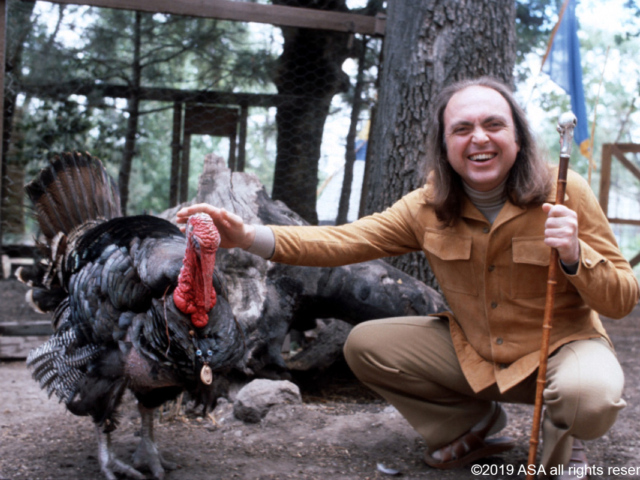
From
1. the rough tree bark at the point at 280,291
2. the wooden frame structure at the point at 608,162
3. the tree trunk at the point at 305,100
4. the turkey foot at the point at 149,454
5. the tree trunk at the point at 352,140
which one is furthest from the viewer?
the wooden frame structure at the point at 608,162

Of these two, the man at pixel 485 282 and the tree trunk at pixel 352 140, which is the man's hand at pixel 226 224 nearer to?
the man at pixel 485 282

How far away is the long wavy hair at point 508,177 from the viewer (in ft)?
7.02

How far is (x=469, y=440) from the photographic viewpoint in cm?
245

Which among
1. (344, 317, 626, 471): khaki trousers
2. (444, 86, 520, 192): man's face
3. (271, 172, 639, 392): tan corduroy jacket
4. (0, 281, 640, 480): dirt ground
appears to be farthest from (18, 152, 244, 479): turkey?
(444, 86, 520, 192): man's face

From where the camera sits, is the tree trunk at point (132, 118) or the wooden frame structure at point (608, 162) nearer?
the tree trunk at point (132, 118)

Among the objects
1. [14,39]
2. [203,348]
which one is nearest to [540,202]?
[203,348]

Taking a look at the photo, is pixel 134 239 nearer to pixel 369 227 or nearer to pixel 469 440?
pixel 369 227

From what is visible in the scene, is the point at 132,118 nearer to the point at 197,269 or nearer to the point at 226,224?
the point at 226,224

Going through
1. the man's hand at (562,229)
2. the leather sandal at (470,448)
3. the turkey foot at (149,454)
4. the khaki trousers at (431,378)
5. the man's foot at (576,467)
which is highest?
the man's hand at (562,229)

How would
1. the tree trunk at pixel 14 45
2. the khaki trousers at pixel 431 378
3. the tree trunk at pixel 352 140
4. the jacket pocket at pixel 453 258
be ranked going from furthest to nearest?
1. the tree trunk at pixel 14 45
2. the tree trunk at pixel 352 140
3. the jacket pocket at pixel 453 258
4. the khaki trousers at pixel 431 378

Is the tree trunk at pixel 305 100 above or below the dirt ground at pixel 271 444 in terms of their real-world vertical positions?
above

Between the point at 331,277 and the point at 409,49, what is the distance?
156cm

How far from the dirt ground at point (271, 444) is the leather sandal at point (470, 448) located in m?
0.04

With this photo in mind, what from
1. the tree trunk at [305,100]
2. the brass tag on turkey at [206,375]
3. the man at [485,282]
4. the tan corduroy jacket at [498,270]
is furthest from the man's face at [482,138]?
the tree trunk at [305,100]
